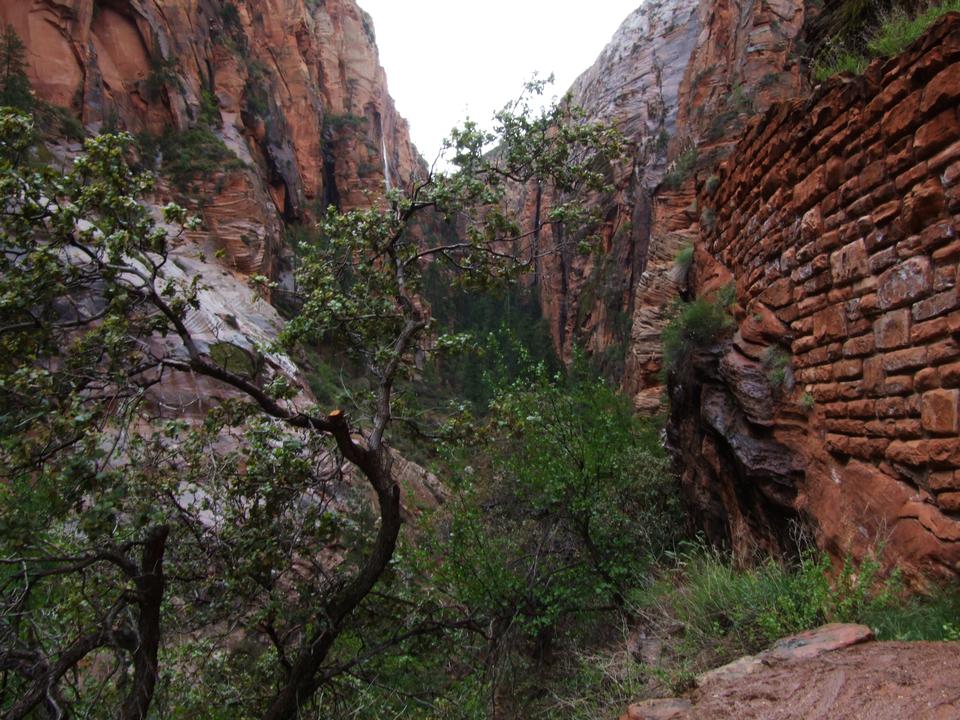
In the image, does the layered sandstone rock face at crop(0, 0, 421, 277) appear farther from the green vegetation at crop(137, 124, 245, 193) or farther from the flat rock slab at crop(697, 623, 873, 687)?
the flat rock slab at crop(697, 623, 873, 687)

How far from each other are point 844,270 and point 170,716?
6.19 m

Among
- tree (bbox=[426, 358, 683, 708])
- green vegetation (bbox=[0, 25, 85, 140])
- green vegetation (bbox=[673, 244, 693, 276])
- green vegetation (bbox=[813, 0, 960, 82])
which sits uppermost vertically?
green vegetation (bbox=[0, 25, 85, 140])

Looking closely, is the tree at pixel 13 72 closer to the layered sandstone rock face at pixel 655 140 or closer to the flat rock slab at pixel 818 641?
the layered sandstone rock face at pixel 655 140

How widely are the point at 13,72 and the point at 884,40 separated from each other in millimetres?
28426

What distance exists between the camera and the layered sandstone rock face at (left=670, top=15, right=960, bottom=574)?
9.96 ft

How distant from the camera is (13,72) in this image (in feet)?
71.3

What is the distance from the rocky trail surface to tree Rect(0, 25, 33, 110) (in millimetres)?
25123

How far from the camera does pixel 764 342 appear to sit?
4.99 metres

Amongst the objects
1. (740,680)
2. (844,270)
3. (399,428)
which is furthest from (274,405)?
(844,270)

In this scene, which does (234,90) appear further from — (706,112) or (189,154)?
(706,112)

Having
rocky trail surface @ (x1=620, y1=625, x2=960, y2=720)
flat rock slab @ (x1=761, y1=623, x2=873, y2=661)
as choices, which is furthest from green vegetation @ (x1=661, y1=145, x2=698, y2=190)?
rocky trail surface @ (x1=620, y1=625, x2=960, y2=720)

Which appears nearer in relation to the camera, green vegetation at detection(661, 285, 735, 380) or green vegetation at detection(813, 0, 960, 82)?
green vegetation at detection(813, 0, 960, 82)

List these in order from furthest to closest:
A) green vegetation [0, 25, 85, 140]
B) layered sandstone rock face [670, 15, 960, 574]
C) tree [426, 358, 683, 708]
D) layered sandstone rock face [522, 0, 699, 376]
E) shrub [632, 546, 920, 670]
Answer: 1. layered sandstone rock face [522, 0, 699, 376]
2. green vegetation [0, 25, 85, 140]
3. tree [426, 358, 683, 708]
4. layered sandstone rock face [670, 15, 960, 574]
5. shrub [632, 546, 920, 670]

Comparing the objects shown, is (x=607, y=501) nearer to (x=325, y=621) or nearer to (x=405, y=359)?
(x=405, y=359)
